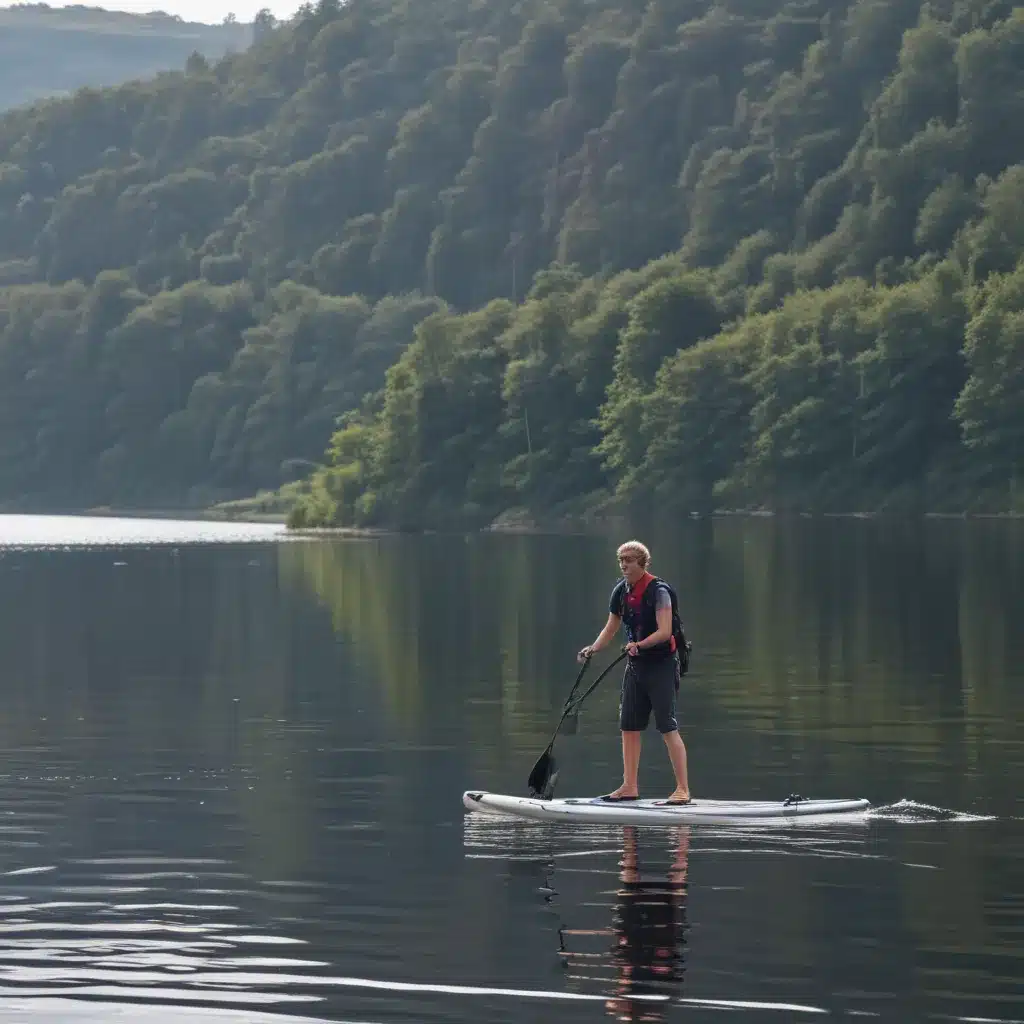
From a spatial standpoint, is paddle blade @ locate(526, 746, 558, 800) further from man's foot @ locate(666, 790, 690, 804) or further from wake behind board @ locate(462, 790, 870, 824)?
man's foot @ locate(666, 790, 690, 804)

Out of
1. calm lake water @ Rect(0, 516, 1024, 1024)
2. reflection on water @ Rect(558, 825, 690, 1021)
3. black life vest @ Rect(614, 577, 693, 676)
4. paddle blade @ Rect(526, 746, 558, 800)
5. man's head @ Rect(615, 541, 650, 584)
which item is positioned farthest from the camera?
paddle blade @ Rect(526, 746, 558, 800)

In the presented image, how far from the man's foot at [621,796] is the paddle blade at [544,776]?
0.67 metres

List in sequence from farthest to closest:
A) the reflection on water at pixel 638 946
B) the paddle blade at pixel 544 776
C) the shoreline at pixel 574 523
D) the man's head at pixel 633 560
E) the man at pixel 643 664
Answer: the shoreline at pixel 574 523 < the paddle blade at pixel 544 776 < the man at pixel 643 664 < the man's head at pixel 633 560 < the reflection on water at pixel 638 946

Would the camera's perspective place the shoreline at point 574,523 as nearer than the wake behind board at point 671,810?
No

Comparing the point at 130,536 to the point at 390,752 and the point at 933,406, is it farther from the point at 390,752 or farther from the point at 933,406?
the point at 390,752

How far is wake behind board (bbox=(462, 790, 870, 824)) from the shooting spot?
23109 millimetres

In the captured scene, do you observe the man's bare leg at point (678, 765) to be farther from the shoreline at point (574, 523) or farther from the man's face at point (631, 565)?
the shoreline at point (574, 523)

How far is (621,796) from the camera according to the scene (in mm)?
23812

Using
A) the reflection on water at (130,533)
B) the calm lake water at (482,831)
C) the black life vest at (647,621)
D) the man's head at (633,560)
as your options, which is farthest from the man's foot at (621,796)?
the reflection on water at (130,533)

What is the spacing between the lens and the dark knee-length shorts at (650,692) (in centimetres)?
2345

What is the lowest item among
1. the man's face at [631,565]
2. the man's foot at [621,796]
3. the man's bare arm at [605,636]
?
the man's foot at [621,796]

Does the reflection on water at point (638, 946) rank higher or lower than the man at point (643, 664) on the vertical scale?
lower

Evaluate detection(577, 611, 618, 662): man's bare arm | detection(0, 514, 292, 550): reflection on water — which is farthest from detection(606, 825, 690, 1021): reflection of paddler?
detection(0, 514, 292, 550): reflection on water

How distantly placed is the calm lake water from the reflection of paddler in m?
0.04
